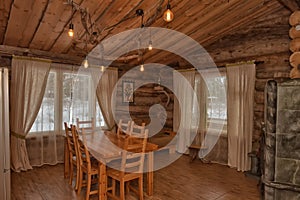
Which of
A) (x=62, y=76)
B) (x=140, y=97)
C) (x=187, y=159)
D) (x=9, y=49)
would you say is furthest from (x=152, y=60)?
(x=9, y=49)

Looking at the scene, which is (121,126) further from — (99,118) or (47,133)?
(47,133)

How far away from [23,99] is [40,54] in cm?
97

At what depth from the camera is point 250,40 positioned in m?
4.27

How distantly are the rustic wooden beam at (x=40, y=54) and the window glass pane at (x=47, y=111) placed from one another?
0.36 m

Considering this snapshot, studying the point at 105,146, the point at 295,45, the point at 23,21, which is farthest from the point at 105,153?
the point at 295,45

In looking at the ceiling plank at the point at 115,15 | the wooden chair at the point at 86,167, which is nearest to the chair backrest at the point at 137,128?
the wooden chair at the point at 86,167

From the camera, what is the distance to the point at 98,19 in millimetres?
3188

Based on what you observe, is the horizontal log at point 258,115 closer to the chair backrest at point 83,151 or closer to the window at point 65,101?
the chair backrest at point 83,151

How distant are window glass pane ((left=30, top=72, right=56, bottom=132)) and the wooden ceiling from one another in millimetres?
544

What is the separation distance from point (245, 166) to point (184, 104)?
6.49ft

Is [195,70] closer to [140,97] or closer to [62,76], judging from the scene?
[140,97]

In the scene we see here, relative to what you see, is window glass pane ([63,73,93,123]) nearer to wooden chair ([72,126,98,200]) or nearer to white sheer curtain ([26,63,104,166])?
white sheer curtain ([26,63,104,166])

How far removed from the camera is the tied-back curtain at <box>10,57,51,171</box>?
3908mm

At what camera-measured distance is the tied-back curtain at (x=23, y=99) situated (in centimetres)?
391
